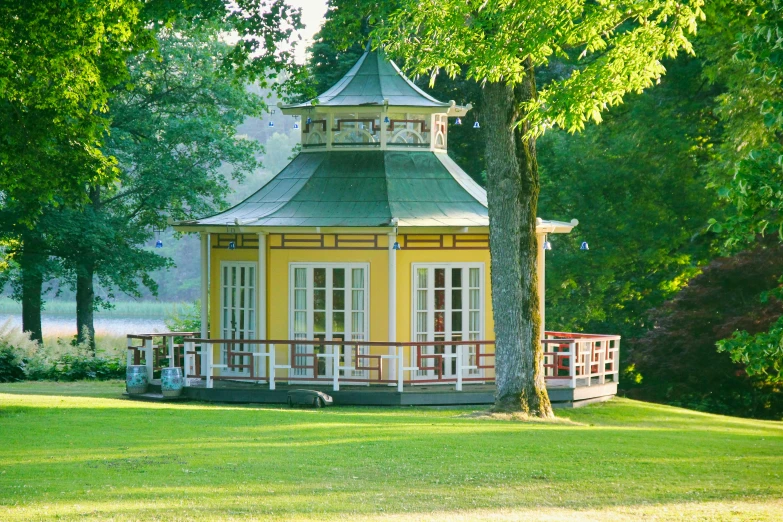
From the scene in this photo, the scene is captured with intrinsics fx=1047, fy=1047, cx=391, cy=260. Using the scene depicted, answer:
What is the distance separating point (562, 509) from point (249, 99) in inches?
978

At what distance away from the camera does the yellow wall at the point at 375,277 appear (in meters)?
18.9

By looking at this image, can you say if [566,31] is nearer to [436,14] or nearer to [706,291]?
[436,14]

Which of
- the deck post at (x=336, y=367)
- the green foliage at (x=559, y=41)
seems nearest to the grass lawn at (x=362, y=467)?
the deck post at (x=336, y=367)

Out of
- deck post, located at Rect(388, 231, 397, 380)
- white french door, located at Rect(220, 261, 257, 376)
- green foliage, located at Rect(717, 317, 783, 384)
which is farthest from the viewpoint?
white french door, located at Rect(220, 261, 257, 376)

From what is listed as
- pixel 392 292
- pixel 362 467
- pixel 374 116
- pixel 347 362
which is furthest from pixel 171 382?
pixel 362 467

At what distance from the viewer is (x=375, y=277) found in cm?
1891

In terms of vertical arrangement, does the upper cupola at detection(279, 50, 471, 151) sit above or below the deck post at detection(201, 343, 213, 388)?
above

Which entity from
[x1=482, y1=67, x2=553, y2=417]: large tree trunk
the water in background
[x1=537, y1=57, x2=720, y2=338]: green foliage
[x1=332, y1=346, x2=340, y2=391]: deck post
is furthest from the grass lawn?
the water in background

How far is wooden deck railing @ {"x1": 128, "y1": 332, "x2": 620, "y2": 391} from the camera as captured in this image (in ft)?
59.7

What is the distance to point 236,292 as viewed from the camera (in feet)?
65.4

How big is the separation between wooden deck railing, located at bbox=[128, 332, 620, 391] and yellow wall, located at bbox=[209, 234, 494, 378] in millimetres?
139

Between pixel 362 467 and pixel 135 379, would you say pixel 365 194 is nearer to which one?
pixel 135 379

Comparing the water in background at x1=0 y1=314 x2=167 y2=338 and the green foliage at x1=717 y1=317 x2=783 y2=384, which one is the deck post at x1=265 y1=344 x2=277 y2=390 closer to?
the green foliage at x1=717 y1=317 x2=783 y2=384

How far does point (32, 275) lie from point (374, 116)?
1264 centimetres
